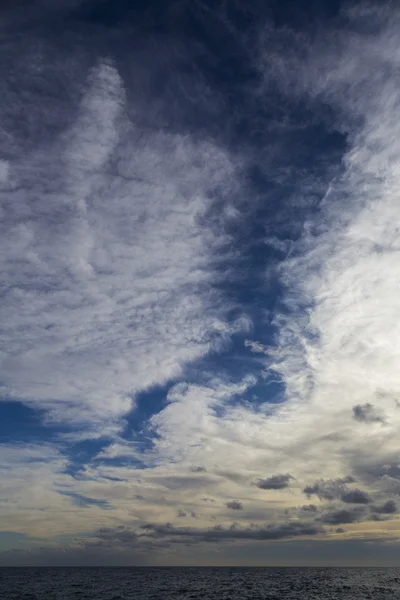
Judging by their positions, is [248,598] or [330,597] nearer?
[248,598]

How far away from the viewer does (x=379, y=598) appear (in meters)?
101

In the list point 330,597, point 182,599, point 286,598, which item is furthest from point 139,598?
point 330,597

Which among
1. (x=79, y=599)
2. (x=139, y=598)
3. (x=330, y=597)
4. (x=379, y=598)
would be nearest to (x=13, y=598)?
(x=79, y=599)

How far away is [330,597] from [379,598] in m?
Answer: 12.2

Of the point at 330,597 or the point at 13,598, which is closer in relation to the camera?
the point at 13,598

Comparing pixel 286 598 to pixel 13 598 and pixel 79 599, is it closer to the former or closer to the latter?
pixel 79 599

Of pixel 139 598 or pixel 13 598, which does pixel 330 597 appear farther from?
pixel 13 598

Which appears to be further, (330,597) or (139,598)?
(330,597)

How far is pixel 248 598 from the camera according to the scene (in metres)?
98.4

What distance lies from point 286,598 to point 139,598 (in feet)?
120

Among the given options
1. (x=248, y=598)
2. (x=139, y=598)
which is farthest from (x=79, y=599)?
(x=248, y=598)

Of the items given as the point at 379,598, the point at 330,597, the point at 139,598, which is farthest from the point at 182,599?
the point at 379,598

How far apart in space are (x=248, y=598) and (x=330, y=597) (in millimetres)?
24111

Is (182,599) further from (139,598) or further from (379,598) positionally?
(379,598)
